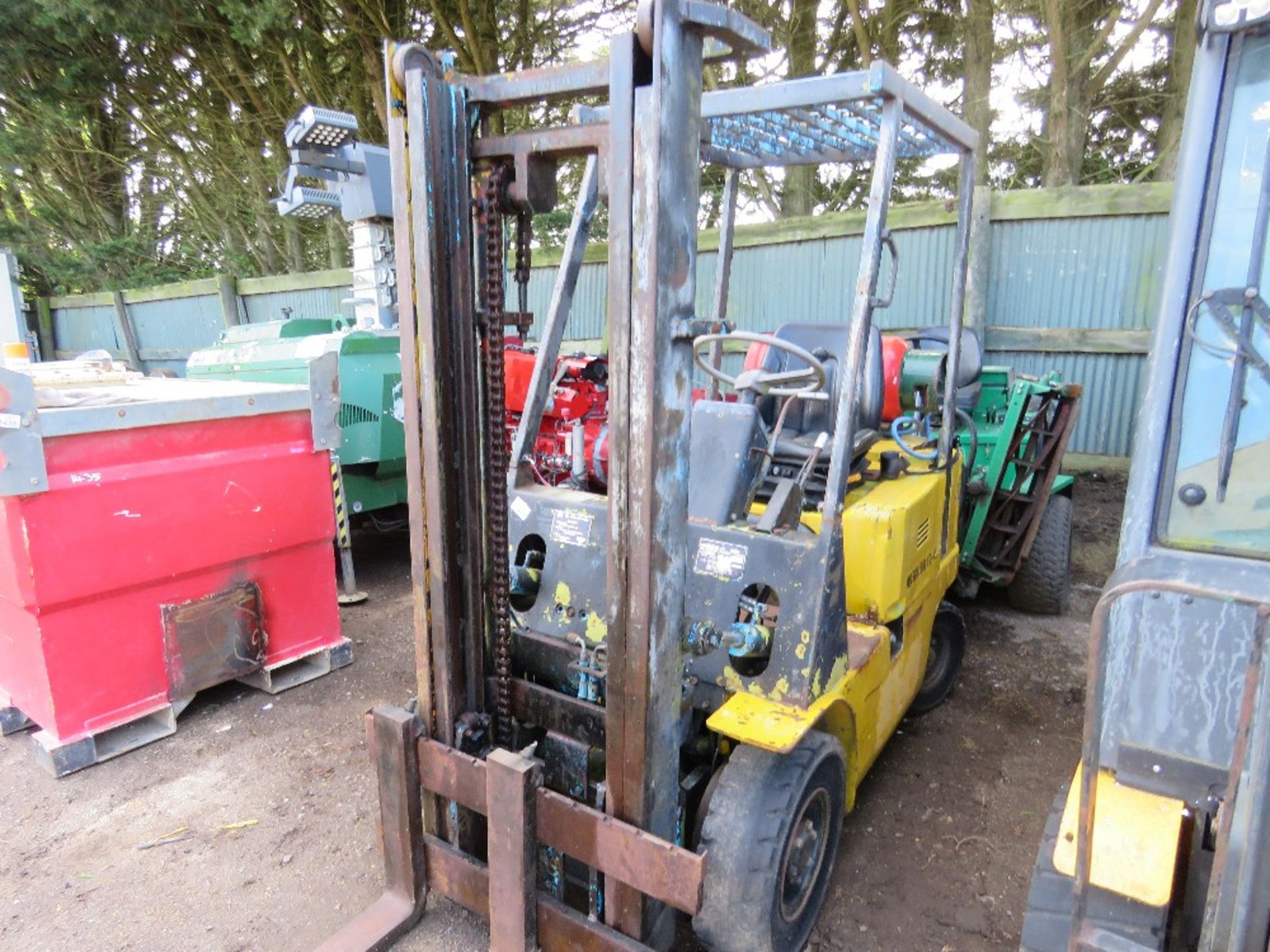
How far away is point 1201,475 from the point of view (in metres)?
1.77

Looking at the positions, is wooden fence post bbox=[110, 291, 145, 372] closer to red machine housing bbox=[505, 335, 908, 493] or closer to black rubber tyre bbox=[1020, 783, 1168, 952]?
red machine housing bbox=[505, 335, 908, 493]

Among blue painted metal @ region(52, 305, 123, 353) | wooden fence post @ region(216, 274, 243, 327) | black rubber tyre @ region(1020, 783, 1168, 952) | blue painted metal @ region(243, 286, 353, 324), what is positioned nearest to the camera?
black rubber tyre @ region(1020, 783, 1168, 952)

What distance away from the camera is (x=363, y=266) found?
6.63 m

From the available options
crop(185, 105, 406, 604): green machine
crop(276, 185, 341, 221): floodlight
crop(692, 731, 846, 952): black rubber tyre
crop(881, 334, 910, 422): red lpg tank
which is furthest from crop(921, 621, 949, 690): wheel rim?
crop(276, 185, 341, 221): floodlight

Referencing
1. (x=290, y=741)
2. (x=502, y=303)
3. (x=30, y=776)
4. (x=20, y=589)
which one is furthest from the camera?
(x=290, y=741)

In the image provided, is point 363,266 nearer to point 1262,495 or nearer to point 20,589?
point 20,589

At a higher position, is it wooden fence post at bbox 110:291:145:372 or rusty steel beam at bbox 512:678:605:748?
wooden fence post at bbox 110:291:145:372

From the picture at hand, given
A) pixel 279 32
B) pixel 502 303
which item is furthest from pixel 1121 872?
pixel 279 32

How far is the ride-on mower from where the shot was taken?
1913mm

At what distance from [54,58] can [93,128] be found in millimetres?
3629

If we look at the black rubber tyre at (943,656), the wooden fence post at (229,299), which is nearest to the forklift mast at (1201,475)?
the black rubber tyre at (943,656)

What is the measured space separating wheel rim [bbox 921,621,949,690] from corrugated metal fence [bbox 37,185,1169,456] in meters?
3.88

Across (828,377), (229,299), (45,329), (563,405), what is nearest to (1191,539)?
(828,377)

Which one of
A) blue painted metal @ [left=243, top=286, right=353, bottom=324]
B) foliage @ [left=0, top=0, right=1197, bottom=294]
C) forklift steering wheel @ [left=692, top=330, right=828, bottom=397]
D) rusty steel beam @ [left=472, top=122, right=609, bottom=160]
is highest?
foliage @ [left=0, top=0, right=1197, bottom=294]
